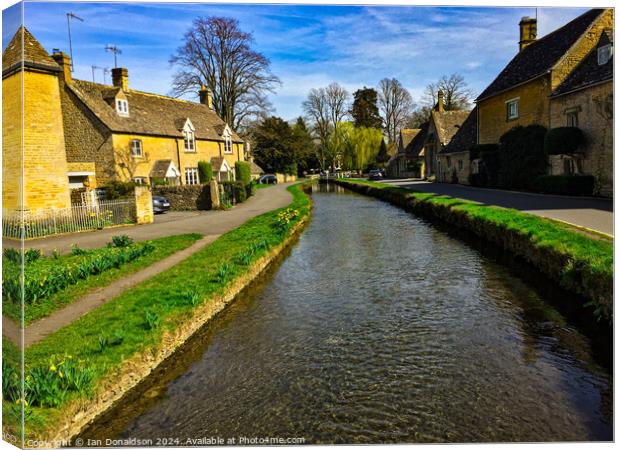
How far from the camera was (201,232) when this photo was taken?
17.9m

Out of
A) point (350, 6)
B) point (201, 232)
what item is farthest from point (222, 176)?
point (350, 6)

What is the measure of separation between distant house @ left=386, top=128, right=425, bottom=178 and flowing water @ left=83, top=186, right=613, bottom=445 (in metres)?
49.5

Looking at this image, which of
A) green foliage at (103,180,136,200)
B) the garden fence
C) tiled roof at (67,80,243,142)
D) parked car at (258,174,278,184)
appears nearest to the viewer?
the garden fence

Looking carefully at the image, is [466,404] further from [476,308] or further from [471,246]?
[471,246]

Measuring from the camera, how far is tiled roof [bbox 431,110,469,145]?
154 feet

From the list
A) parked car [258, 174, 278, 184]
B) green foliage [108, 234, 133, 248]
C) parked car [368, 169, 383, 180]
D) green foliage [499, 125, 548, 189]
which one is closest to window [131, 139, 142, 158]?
green foliage [108, 234, 133, 248]

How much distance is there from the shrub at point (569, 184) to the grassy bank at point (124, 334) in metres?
17.5

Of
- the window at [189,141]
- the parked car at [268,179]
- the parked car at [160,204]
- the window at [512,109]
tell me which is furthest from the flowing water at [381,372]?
the parked car at [268,179]

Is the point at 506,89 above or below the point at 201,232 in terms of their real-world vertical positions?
above

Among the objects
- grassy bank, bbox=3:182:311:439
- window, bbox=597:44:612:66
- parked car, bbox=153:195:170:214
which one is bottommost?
grassy bank, bbox=3:182:311:439

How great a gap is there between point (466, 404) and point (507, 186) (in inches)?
1106

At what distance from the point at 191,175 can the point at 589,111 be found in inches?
1187

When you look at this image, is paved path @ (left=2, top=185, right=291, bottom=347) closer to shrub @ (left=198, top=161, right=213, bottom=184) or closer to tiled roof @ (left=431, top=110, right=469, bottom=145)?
shrub @ (left=198, top=161, right=213, bottom=184)

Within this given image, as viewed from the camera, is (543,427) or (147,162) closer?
(543,427)
